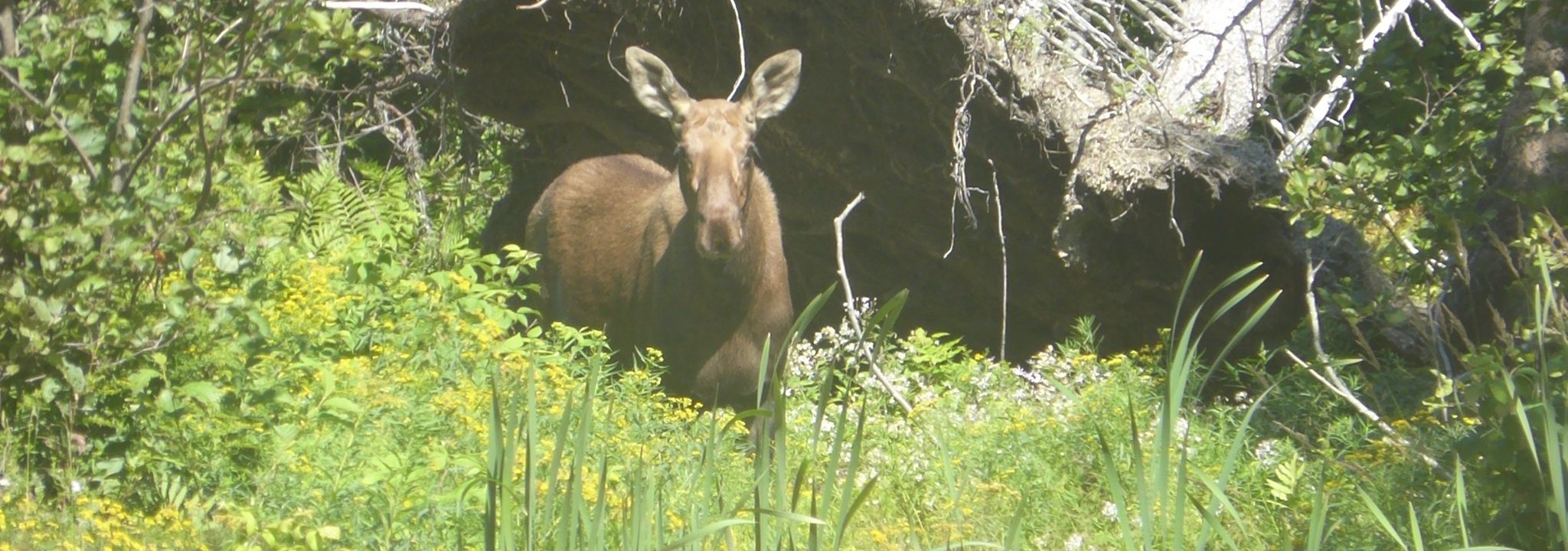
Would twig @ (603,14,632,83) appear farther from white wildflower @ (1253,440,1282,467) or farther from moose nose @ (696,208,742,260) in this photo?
white wildflower @ (1253,440,1282,467)

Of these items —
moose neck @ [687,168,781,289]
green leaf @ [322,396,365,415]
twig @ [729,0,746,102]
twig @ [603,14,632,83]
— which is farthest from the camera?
twig @ [603,14,632,83]

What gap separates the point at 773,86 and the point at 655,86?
65 cm

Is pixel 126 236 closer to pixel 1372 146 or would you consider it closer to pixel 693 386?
pixel 693 386

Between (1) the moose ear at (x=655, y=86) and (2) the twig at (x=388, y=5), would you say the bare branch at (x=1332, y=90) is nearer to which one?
(1) the moose ear at (x=655, y=86)

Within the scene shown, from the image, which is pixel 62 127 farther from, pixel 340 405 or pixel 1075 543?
pixel 1075 543

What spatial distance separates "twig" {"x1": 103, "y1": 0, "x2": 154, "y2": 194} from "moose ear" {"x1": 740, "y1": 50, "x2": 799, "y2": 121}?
12.8ft

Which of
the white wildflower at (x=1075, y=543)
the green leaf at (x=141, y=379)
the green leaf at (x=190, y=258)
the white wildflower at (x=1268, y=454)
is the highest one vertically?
the green leaf at (x=190, y=258)

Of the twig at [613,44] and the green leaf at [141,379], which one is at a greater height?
the twig at [613,44]

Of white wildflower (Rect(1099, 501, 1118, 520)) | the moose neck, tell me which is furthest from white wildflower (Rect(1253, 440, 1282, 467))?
the moose neck

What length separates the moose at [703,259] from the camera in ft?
25.5

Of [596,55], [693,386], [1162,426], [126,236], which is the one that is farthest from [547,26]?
[1162,426]

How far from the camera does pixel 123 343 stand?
480 centimetres

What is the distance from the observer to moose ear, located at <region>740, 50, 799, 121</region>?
27.1 ft

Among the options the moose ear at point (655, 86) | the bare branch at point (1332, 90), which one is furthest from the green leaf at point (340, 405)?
the bare branch at point (1332, 90)
